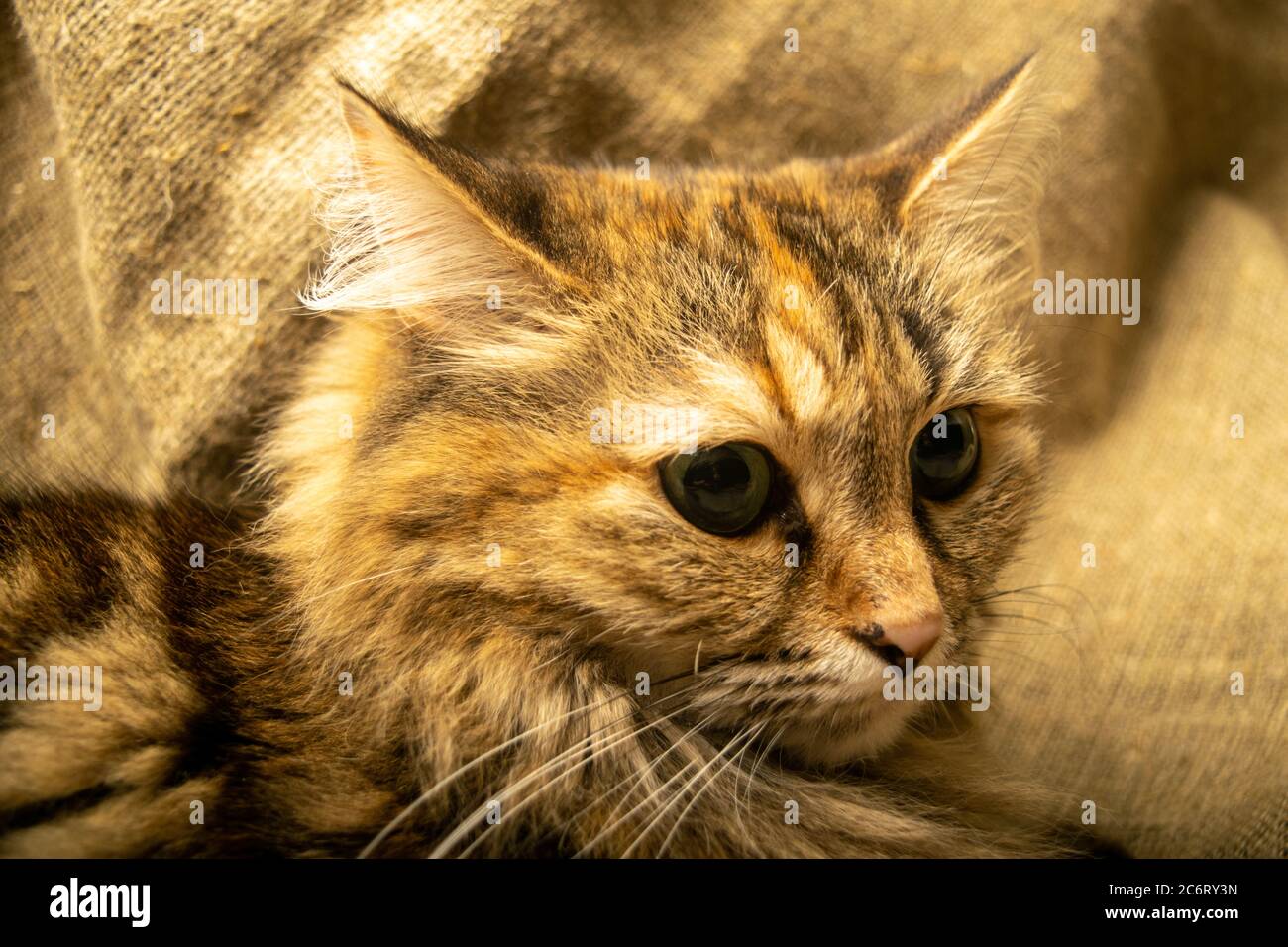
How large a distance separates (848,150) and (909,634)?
4.66ft

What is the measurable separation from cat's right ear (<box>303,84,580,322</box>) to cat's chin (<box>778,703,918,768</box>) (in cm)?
67

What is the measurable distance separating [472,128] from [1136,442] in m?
1.62

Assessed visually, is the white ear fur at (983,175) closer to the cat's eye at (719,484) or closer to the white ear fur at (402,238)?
the cat's eye at (719,484)

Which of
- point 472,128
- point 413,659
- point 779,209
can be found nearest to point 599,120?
point 472,128

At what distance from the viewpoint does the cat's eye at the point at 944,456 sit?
4.45ft

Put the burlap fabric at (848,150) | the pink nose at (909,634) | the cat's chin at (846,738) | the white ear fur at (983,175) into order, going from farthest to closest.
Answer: the burlap fabric at (848,150), the white ear fur at (983,175), the cat's chin at (846,738), the pink nose at (909,634)

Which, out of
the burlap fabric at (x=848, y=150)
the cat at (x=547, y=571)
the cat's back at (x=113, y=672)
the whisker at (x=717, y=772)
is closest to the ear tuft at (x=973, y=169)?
the cat at (x=547, y=571)

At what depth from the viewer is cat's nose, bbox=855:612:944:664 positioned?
3.71 feet

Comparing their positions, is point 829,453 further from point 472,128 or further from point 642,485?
point 472,128

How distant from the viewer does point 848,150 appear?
2207mm

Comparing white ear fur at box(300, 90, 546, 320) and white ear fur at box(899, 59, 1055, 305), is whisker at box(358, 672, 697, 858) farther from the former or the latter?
white ear fur at box(899, 59, 1055, 305)

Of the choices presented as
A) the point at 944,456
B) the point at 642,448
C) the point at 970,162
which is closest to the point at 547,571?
the point at 642,448

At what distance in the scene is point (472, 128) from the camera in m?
1.88

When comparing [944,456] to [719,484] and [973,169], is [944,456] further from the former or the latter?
[973,169]
